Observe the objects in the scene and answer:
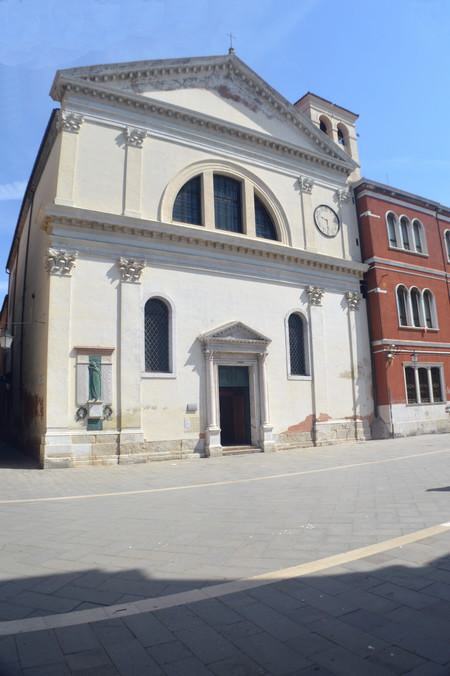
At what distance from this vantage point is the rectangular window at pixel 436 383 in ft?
76.0

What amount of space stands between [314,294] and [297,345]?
248 cm

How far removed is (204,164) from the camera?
1891 cm

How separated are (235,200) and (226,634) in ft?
60.8

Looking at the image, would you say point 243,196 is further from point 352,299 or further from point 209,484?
point 209,484

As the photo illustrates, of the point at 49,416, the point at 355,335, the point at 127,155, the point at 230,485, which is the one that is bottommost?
the point at 230,485

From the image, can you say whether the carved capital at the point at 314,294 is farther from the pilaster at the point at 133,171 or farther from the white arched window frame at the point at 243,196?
the pilaster at the point at 133,171

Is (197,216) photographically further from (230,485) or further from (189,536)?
(189,536)

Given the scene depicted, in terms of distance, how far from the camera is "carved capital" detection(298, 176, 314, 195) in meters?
21.5

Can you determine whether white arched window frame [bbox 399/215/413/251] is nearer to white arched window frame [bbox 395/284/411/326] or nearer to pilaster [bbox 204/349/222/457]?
white arched window frame [bbox 395/284/411/326]

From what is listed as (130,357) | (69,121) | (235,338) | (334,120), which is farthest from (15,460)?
(334,120)

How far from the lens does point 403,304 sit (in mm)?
23312

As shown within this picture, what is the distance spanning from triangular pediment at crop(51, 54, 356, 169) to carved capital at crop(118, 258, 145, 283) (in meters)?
6.50

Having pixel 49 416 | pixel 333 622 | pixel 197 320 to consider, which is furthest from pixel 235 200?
pixel 333 622

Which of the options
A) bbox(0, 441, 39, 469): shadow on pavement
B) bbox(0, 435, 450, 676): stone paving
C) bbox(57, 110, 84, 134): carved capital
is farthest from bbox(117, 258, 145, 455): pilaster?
bbox(0, 435, 450, 676): stone paving
